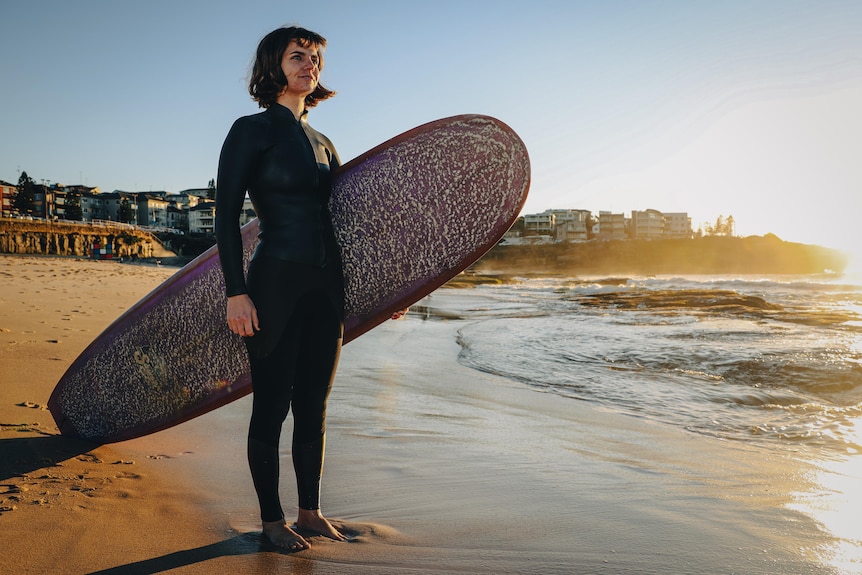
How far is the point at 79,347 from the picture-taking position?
14.8 feet

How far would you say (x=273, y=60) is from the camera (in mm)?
1896

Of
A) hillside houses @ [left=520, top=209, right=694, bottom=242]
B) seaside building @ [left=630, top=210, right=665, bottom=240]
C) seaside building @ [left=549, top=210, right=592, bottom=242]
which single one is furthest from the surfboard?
seaside building @ [left=630, top=210, right=665, bottom=240]

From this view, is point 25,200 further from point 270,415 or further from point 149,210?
point 270,415

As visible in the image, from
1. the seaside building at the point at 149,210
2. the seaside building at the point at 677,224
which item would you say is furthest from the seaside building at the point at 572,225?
the seaside building at the point at 149,210

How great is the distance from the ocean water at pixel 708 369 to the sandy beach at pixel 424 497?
1.81ft

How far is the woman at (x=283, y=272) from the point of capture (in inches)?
69.7

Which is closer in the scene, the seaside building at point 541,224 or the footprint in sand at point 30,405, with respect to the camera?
the footprint in sand at point 30,405

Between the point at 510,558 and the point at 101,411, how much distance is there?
2083mm

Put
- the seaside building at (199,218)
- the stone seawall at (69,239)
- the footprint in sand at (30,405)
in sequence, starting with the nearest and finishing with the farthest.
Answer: the footprint in sand at (30,405) → the stone seawall at (69,239) → the seaside building at (199,218)

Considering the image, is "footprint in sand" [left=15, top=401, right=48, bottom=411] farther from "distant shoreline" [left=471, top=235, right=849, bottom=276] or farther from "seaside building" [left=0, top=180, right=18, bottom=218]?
"seaside building" [left=0, top=180, right=18, bottom=218]

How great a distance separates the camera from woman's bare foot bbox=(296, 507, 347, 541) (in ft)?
5.99

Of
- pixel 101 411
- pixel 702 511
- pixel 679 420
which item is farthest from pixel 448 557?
pixel 679 420

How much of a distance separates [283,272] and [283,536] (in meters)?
0.82

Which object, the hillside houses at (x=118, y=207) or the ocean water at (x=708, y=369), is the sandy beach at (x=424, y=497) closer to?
the ocean water at (x=708, y=369)
